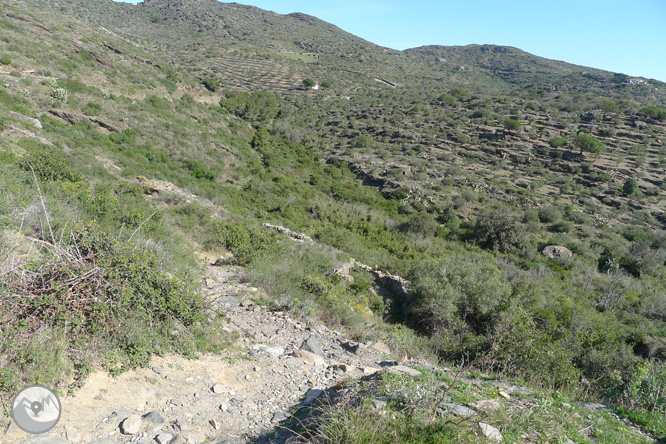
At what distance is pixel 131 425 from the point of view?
8.63 ft

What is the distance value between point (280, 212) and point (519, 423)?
1536cm

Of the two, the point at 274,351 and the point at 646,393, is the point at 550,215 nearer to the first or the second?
the point at 646,393

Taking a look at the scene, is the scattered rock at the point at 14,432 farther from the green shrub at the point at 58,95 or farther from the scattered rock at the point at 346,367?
the green shrub at the point at 58,95

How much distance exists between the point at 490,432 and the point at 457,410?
0.29m

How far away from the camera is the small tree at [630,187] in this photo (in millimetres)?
25531

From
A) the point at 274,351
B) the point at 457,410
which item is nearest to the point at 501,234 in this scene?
the point at 274,351

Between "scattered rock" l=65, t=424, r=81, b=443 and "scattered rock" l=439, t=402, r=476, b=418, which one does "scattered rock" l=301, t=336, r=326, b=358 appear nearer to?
"scattered rock" l=439, t=402, r=476, b=418

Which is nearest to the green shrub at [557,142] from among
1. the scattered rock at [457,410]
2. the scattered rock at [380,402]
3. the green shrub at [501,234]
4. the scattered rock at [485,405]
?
the green shrub at [501,234]

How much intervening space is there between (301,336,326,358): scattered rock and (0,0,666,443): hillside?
18 centimetres

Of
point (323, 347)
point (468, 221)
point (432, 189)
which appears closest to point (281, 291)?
point (323, 347)

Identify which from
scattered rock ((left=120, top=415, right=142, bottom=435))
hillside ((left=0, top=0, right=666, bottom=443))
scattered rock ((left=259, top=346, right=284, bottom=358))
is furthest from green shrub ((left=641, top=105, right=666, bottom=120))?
scattered rock ((left=120, top=415, right=142, bottom=435))

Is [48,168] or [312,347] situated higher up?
[48,168]

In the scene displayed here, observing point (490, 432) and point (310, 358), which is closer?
point (490, 432)

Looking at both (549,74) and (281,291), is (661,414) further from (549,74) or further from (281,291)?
(549,74)
